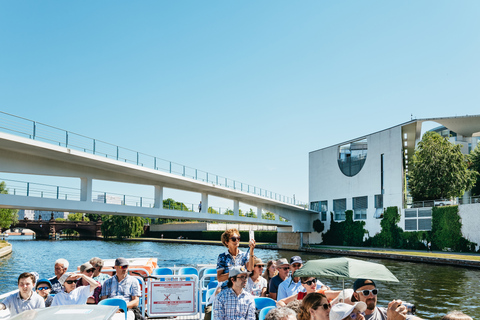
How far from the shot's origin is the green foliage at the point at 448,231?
41.4 meters

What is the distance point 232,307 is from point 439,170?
47113 mm

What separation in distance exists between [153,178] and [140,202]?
7.18 ft

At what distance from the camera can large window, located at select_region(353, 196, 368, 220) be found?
55.3 m

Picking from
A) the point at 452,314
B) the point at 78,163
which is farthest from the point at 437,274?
the point at 452,314

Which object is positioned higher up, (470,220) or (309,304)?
(309,304)

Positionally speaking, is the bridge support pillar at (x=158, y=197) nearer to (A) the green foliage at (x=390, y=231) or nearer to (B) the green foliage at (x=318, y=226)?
(A) the green foliage at (x=390, y=231)

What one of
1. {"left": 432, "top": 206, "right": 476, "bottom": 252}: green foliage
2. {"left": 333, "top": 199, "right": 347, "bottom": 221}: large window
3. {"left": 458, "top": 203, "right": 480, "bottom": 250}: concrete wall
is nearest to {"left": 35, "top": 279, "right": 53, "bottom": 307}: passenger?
{"left": 458, "top": 203, "right": 480, "bottom": 250}: concrete wall

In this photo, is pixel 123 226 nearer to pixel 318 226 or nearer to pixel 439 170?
pixel 318 226

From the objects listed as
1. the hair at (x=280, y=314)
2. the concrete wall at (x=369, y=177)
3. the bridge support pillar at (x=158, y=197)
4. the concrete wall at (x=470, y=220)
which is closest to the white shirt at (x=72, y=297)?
the hair at (x=280, y=314)

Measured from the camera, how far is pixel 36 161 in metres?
23.1

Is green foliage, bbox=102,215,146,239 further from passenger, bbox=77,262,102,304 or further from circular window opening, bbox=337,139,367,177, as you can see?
passenger, bbox=77,262,102,304

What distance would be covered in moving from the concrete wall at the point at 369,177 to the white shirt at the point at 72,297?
48334 mm

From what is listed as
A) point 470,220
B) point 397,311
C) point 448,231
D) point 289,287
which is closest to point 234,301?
point 289,287

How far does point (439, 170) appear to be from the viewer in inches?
1838
